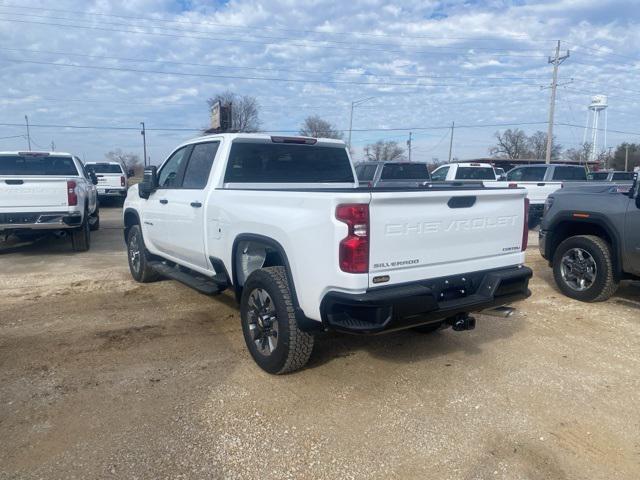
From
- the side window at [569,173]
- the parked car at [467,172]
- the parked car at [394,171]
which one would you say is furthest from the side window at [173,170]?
the side window at [569,173]

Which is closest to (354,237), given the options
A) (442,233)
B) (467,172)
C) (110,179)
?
(442,233)

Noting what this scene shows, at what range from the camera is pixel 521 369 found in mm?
4250

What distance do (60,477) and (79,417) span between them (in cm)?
68

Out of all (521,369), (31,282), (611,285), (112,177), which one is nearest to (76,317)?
(31,282)

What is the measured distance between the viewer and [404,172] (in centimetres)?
1514

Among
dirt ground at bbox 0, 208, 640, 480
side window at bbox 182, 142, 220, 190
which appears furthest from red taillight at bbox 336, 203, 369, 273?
side window at bbox 182, 142, 220, 190

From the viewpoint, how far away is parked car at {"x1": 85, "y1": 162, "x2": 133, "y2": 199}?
20891mm

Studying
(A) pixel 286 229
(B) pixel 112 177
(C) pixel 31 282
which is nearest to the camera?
(A) pixel 286 229

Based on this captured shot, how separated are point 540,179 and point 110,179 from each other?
16.7 meters

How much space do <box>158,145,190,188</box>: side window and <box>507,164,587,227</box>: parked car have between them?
39.3 feet

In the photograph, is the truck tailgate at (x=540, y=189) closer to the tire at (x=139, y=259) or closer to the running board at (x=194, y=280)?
the tire at (x=139, y=259)

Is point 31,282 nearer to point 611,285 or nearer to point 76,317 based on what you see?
point 76,317

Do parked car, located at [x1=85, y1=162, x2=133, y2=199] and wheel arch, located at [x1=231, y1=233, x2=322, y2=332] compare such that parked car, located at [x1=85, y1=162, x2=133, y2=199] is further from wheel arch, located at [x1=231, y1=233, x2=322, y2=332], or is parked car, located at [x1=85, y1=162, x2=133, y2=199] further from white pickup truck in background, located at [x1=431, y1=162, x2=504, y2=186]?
wheel arch, located at [x1=231, y1=233, x2=322, y2=332]

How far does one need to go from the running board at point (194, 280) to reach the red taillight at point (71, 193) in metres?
3.63
